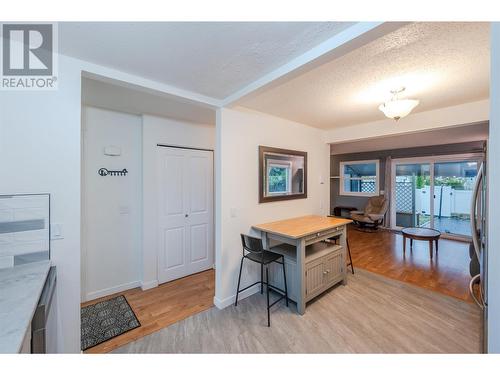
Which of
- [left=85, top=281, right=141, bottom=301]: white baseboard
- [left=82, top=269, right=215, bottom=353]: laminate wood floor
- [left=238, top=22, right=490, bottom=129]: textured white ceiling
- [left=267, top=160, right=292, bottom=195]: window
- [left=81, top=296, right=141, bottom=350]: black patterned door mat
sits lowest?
[left=82, top=269, right=215, bottom=353]: laminate wood floor

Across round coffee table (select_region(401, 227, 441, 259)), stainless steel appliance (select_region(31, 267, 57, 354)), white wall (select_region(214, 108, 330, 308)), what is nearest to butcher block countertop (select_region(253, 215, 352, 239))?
white wall (select_region(214, 108, 330, 308))

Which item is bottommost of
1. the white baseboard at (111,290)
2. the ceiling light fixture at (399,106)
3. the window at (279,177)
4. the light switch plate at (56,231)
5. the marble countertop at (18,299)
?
the white baseboard at (111,290)

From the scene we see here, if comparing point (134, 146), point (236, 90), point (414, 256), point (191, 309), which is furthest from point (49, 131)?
point (414, 256)

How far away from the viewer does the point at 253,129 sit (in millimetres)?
2578

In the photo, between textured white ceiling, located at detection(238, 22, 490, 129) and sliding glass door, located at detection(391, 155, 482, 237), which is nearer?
textured white ceiling, located at detection(238, 22, 490, 129)

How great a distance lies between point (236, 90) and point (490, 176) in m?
1.88

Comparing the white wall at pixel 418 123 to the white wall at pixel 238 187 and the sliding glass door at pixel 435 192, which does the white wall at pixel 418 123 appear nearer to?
the white wall at pixel 238 187

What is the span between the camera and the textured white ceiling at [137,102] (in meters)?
1.96

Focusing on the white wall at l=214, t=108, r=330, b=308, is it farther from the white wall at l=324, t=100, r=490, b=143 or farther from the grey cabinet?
the white wall at l=324, t=100, r=490, b=143

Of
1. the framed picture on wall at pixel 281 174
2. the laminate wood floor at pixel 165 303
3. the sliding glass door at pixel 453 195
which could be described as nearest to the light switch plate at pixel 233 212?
the framed picture on wall at pixel 281 174

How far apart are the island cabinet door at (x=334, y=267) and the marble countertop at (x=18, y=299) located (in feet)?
8.23

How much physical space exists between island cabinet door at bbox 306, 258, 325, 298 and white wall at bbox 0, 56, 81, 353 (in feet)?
6.86

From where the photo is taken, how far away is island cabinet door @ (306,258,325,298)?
227 cm
